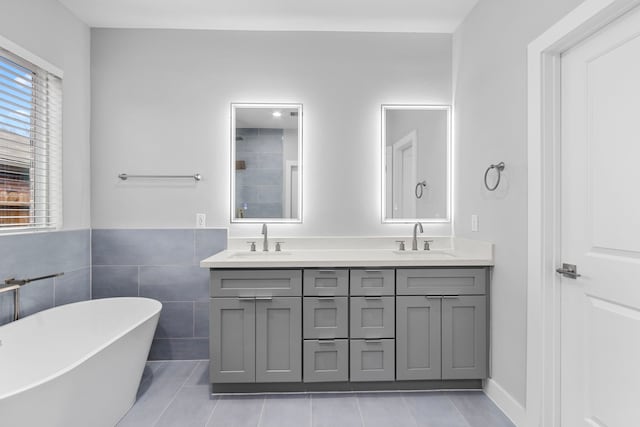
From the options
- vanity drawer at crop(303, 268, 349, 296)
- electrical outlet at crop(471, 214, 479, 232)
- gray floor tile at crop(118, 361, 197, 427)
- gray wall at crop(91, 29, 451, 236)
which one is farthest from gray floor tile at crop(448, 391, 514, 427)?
gray floor tile at crop(118, 361, 197, 427)

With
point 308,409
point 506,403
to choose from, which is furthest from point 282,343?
point 506,403

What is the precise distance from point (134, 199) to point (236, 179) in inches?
32.3

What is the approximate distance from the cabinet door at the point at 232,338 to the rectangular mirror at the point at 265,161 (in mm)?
818

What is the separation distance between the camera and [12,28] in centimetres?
208

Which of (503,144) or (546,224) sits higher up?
(503,144)

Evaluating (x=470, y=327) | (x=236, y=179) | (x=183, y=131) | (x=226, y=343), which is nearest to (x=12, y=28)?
(x=183, y=131)

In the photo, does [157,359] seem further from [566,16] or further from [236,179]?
[566,16]

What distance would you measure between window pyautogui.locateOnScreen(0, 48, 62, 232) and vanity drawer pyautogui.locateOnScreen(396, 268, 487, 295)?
7.88 ft

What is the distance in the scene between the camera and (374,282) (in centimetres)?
229

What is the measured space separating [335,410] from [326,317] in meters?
0.54

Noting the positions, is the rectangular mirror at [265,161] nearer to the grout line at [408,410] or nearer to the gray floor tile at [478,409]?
the grout line at [408,410]

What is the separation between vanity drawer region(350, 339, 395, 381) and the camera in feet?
7.48

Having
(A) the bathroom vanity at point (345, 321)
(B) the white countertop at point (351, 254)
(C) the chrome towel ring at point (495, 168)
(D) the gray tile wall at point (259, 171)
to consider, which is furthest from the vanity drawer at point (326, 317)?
(C) the chrome towel ring at point (495, 168)

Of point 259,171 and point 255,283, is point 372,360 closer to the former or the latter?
point 255,283
